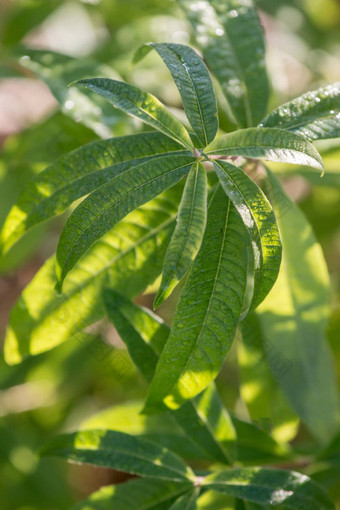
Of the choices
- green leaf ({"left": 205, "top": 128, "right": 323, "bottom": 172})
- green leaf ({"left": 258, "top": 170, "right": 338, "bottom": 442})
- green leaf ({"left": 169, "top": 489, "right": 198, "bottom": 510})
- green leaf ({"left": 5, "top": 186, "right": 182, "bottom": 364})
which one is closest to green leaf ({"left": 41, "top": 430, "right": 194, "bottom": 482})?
green leaf ({"left": 169, "top": 489, "right": 198, "bottom": 510})

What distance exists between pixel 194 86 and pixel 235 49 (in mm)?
348

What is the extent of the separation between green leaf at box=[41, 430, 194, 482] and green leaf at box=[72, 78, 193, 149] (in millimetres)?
566

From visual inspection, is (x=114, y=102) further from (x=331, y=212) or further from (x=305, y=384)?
(x=331, y=212)

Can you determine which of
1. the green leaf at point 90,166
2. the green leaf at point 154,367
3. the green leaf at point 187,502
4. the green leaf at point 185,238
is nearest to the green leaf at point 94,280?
the green leaf at point 154,367

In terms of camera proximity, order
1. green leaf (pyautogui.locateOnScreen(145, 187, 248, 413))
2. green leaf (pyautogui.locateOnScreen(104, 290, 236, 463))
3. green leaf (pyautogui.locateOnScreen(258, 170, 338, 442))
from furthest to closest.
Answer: green leaf (pyautogui.locateOnScreen(258, 170, 338, 442)) → green leaf (pyautogui.locateOnScreen(104, 290, 236, 463)) → green leaf (pyautogui.locateOnScreen(145, 187, 248, 413))

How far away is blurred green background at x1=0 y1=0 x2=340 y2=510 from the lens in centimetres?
138

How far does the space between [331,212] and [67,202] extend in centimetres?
109

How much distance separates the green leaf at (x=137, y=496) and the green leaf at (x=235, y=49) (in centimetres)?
72

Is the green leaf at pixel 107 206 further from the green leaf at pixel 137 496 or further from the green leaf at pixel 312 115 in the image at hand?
the green leaf at pixel 137 496

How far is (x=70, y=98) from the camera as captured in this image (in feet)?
4.10

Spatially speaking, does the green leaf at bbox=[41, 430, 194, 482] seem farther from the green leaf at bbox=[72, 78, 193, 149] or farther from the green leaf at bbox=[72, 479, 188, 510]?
the green leaf at bbox=[72, 78, 193, 149]

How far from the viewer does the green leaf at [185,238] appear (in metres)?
0.78

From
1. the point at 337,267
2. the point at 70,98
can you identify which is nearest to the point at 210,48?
the point at 70,98

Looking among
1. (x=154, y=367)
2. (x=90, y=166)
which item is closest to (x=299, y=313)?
(x=154, y=367)
